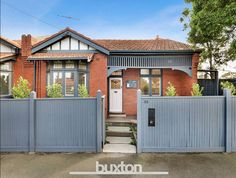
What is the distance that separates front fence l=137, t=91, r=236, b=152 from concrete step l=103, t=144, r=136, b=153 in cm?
37

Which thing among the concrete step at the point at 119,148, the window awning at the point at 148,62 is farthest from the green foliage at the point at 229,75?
the concrete step at the point at 119,148

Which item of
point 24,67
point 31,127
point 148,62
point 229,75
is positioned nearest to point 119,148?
point 31,127

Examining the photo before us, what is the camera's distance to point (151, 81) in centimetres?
988

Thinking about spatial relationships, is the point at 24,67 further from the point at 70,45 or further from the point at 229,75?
the point at 229,75

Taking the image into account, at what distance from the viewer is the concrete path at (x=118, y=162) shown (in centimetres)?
378

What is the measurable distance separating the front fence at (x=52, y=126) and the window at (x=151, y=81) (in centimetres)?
536

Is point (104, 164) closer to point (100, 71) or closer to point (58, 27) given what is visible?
point (100, 71)

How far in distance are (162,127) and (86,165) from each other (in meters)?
Result: 2.34

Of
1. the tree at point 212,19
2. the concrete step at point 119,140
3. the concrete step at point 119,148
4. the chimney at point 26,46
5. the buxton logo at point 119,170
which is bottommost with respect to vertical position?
the buxton logo at point 119,170

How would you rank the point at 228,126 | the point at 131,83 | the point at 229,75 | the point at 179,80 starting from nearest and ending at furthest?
the point at 228,126 → the point at 179,80 → the point at 131,83 → the point at 229,75

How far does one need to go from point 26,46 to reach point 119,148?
735 centimetres

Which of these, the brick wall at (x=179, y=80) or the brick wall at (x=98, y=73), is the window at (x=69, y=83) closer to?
the brick wall at (x=98, y=73)

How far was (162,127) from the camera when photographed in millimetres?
4996

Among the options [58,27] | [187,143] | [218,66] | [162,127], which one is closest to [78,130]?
[162,127]
